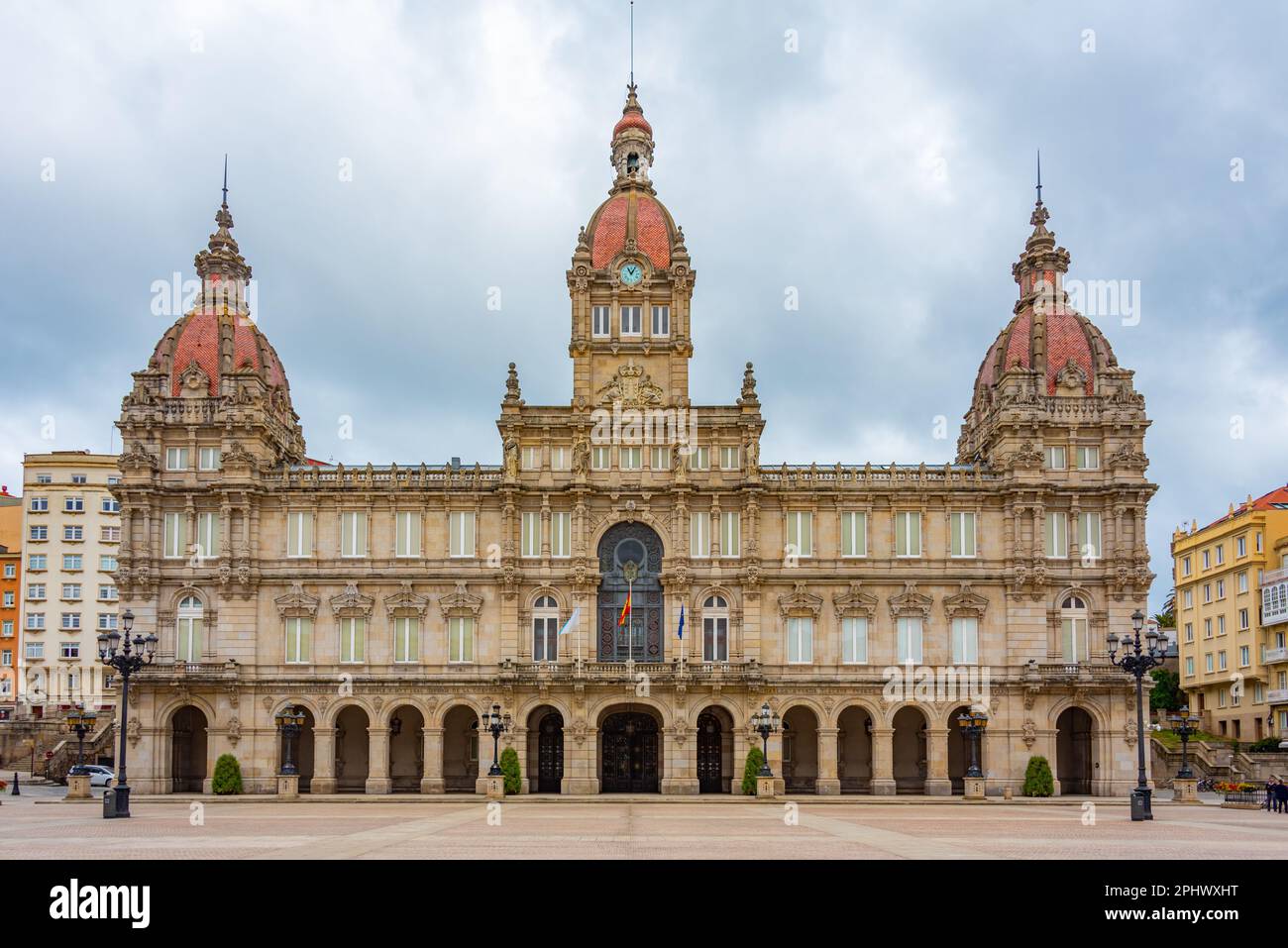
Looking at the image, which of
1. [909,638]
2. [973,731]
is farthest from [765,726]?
[909,638]

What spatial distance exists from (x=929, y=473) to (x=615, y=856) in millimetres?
48188

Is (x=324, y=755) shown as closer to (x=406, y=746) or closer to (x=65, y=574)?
Result: (x=406, y=746)

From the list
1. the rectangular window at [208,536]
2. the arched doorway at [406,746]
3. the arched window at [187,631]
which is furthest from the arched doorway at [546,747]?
the rectangular window at [208,536]

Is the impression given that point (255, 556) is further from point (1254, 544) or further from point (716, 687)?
point (1254, 544)

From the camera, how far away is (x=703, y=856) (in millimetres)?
29719

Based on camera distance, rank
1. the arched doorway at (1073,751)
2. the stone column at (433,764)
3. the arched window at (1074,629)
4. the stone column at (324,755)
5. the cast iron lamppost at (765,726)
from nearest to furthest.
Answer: the cast iron lamppost at (765,726) < the stone column at (433,764) < the stone column at (324,755) < the arched window at (1074,629) < the arched doorway at (1073,751)

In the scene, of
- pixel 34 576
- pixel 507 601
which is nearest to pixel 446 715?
pixel 507 601

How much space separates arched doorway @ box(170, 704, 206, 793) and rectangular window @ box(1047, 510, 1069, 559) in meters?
48.1

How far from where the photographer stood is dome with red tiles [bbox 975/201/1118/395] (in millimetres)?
76000

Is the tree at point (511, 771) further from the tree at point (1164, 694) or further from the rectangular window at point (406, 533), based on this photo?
the tree at point (1164, 694)

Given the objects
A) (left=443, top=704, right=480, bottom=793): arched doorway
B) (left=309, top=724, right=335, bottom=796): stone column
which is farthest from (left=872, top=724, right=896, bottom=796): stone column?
(left=309, top=724, right=335, bottom=796): stone column

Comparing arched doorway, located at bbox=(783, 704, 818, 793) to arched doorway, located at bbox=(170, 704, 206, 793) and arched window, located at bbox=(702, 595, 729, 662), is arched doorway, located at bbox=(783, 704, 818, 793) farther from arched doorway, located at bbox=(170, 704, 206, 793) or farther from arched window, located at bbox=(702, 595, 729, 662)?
arched doorway, located at bbox=(170, 704, 206, 793)

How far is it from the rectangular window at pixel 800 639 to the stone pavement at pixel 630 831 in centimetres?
1293

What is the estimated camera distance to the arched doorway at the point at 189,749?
74.2 m
